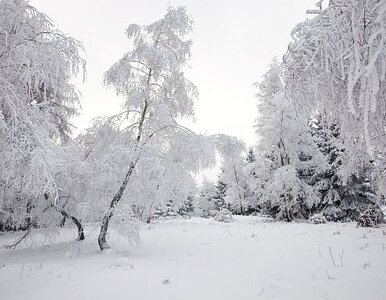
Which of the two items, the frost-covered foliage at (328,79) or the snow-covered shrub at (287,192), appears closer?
the frost-covered foliage at (328,79)

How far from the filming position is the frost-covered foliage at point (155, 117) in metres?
9.70

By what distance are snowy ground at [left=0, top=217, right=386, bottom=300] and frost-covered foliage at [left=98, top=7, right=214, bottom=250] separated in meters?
1.86

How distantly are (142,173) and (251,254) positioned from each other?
13.6 feet

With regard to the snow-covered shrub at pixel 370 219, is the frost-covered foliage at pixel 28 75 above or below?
above

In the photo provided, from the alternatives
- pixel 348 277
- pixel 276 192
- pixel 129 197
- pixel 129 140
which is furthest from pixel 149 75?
pixel 276 192

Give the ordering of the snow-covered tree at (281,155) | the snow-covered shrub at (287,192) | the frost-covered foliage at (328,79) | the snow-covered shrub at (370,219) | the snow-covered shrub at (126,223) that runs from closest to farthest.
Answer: the frost-covered foliage at (328,79), the snow-covered shrub at (126,223), the snow-covered shrub at (370,219), the snow-covered shrub at (287,192), the snow-covered tree at (281,155)

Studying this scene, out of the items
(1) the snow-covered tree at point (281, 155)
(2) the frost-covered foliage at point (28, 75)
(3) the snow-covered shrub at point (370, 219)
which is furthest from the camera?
(1) the snow-covered tree at point (281, 155)

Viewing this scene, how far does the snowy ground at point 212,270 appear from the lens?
233 inches

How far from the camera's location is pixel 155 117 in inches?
395

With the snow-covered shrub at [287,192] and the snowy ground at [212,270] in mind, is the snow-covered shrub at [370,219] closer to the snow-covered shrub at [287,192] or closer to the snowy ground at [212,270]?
the snowy ground at [212,270]

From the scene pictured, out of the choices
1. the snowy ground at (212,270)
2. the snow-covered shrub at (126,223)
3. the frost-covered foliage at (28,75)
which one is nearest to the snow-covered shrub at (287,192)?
the snowy ground at (212,270)

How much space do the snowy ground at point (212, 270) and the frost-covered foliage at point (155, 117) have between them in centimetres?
186

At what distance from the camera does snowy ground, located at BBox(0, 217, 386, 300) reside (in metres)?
5.91

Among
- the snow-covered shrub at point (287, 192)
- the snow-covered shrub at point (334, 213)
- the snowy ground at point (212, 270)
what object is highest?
the snow-covered shrub at point (287, 192)
